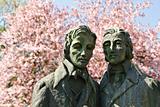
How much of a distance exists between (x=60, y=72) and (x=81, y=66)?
0.53 feet

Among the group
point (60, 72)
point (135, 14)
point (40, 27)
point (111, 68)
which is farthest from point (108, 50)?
point (135, 14)

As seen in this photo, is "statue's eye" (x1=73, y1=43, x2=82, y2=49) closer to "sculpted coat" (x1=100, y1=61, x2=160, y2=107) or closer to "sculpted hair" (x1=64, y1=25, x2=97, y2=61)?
"sculpted hair" (x1=64, y1=25, x2=97, y2=61)

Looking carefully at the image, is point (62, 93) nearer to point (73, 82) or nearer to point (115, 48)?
→ point (73, 82)

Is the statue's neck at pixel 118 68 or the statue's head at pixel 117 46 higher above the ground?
the statue's head at pixel 117 46

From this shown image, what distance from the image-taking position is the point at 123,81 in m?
3.19

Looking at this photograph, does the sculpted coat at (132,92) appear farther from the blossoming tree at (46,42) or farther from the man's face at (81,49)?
the blossoming tree at (46,42)

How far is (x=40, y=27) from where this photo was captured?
13.2 m

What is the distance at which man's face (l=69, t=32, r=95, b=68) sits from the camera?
3100 mm

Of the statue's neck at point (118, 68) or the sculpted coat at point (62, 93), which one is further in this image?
the statue's neck at point (118, 68)

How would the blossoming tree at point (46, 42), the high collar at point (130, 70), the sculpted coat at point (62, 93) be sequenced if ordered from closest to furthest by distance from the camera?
1. the sculpted coat at point (62, 93)
2. the high collar at point (130, 70)
3. the blossoming tree at point (46, 42)

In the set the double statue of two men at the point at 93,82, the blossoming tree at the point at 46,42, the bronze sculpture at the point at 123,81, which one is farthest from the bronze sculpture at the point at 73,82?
the blossoming tree at the point at 46,42

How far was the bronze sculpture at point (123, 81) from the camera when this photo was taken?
10.2ft

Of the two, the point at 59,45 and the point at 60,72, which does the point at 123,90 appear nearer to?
the point at 60,72

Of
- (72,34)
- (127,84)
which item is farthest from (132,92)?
(72,34)
